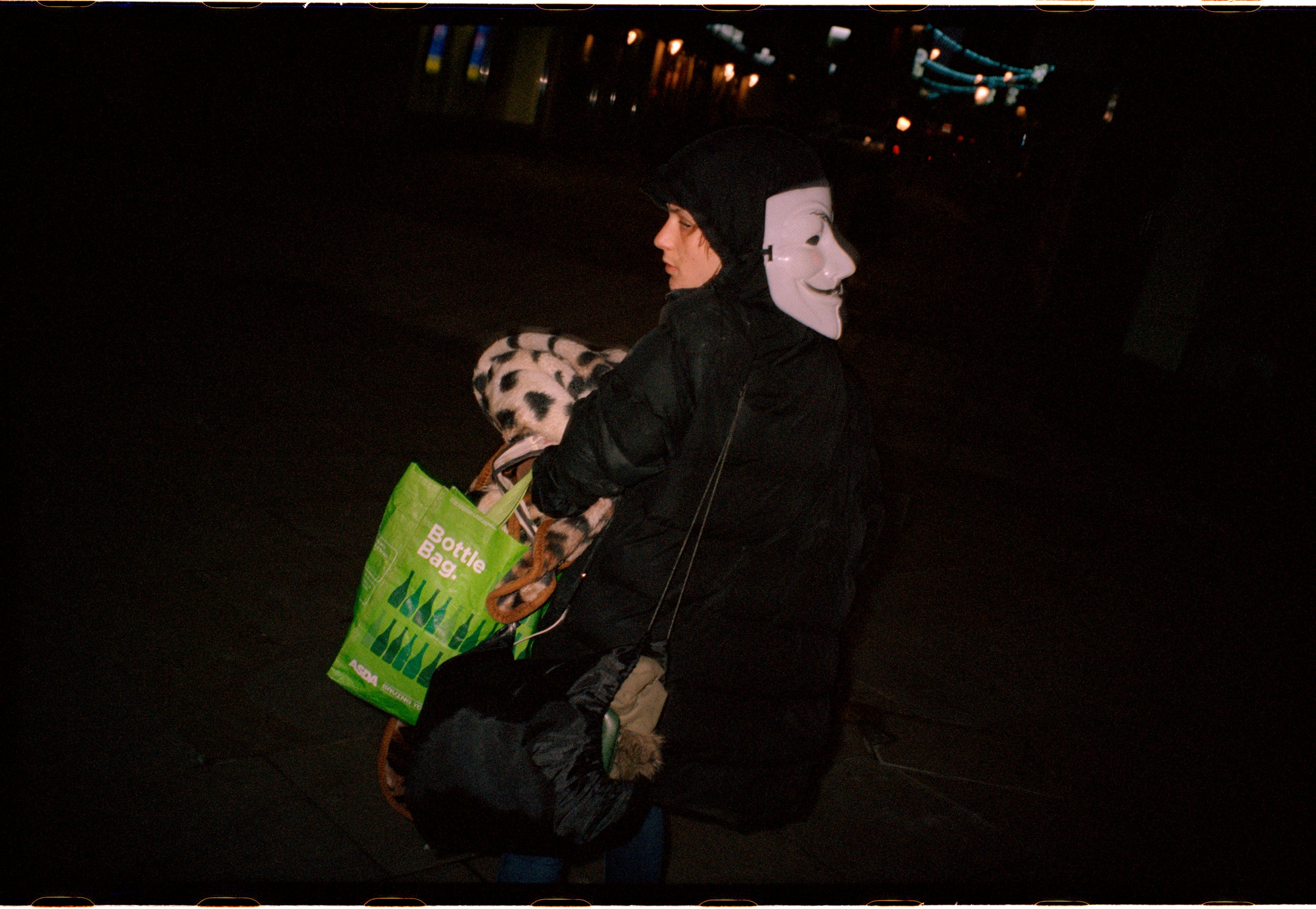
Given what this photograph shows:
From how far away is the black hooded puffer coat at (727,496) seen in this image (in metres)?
1.62

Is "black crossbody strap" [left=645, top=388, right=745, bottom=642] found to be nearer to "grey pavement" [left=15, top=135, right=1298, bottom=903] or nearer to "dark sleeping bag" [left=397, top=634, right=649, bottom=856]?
"dark sleeping bag" [left=397, top=634, right=649, bottom=856]

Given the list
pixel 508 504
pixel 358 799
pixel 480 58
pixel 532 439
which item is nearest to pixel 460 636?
pixel 508 504

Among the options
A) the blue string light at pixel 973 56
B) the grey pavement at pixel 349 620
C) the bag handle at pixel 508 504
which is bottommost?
the grey pavement at pixel 349 620

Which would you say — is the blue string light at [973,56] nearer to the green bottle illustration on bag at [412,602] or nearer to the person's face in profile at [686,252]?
the person's face in profile at [686,252]

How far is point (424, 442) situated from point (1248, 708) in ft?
14.9

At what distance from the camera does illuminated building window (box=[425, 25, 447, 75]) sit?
19.9 m

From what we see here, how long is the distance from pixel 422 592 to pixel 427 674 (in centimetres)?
16

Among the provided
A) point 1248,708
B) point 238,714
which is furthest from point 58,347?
point 1248,708

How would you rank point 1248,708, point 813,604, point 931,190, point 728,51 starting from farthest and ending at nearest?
1. point 931,190
2. point 728,51
3. point 1248,708
4. point 813,604

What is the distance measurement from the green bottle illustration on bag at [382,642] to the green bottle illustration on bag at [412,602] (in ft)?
0.11

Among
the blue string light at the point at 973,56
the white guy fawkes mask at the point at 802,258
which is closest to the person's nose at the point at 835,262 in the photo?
the white guy fawkes mask at the point at 802,258

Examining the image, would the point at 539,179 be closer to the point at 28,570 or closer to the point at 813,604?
the point at 28,570

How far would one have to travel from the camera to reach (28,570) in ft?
11.3

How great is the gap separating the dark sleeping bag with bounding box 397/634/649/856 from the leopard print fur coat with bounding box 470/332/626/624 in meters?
0.21
